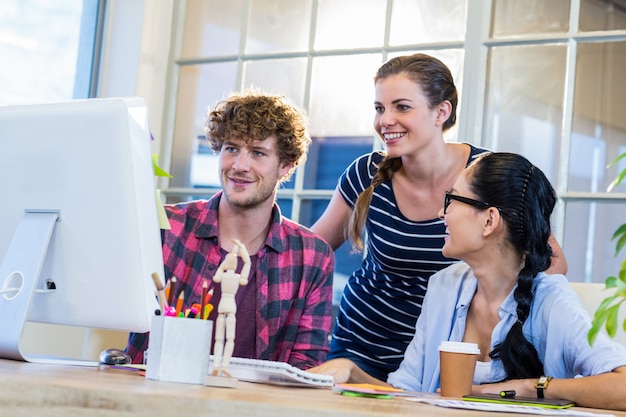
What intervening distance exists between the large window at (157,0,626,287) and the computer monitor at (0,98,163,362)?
1.89 metres

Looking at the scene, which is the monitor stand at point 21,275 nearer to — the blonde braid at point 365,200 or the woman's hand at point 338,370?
the woman's hand at point 338,370

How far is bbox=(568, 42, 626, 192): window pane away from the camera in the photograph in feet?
9.54

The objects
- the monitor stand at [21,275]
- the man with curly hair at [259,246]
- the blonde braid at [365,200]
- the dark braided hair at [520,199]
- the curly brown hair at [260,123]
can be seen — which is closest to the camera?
the monitor stand at [21,275]

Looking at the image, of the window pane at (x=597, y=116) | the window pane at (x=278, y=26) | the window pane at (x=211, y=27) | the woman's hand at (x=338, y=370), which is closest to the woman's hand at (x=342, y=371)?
the woman's hand at (x=338, y=370)

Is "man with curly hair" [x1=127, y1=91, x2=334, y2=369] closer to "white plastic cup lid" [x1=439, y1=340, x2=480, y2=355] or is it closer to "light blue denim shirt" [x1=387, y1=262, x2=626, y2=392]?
"light blue denim shirt" [x1=387, y1=262, x2=626, y2=392]

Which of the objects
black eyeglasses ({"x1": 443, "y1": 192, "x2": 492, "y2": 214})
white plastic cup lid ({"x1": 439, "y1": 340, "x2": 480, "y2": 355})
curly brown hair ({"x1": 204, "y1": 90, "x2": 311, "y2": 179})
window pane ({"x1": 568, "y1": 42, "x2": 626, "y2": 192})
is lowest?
white plastic cup lid ({"x1": 439, "y1": 340, "x2": 480, "y2": 355})

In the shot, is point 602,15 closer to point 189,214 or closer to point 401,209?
point 401,209

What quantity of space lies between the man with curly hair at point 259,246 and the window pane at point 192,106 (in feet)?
4.49

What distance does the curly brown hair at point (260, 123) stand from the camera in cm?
Answer: 236

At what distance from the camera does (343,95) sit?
351 cm

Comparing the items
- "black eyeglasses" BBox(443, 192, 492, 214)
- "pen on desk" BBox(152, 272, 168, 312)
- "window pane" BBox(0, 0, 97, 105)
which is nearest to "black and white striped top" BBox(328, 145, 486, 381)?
"black eyeglasses" BBox(443, 192, 492, 214)

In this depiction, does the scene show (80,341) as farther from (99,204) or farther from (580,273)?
(580,273)

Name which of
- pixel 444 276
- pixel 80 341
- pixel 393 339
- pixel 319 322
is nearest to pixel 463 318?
pixel 444 276

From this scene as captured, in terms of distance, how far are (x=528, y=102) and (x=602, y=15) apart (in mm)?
369
